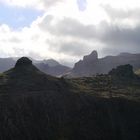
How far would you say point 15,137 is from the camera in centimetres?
19888

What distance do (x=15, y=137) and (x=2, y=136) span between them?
5965 millimetres

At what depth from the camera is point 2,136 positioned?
647 feet
